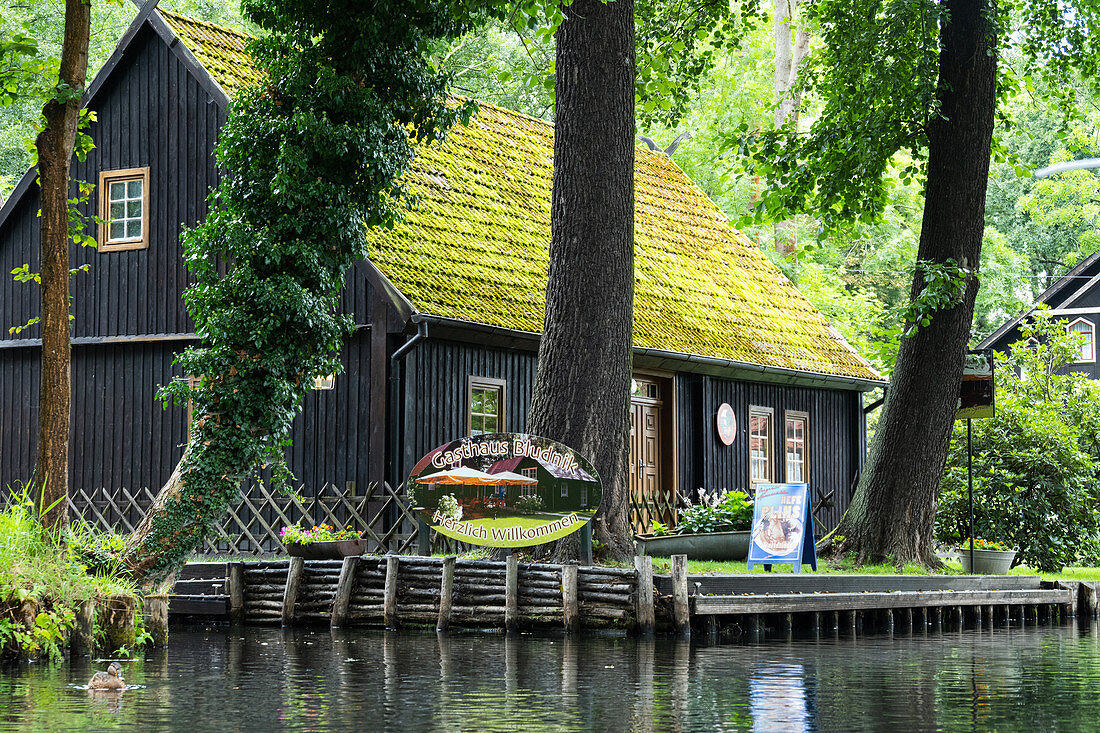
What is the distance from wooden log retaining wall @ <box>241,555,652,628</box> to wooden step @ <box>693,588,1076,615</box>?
0.88 meters

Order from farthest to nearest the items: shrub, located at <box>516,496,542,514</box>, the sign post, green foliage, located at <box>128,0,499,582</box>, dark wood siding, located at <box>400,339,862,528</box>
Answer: the sign post < dark wood siding, located at <box>400,339,862,528</box> < shrub, located at <box>516,496,542,514</box> < green foliage, located at <box>128,0,499,582</box>

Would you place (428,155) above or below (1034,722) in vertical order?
above

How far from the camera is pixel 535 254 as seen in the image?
74.7 ft

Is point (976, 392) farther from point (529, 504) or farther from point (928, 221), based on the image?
point (529, 504)

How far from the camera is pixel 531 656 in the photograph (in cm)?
1277

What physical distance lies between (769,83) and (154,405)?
79.1ft

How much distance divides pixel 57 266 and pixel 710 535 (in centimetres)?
914

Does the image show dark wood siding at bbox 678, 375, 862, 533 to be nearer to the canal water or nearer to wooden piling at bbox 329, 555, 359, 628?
wooden piling at bbox 329, 555, 359, 628

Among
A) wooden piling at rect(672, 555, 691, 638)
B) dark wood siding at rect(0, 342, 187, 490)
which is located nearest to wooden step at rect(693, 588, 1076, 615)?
wooden piling at rect(672, 555, 691, 638)

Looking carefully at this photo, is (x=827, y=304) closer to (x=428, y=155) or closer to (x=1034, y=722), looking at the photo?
(x=428, y=155)

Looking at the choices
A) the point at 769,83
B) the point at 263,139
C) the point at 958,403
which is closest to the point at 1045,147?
the point at 769,83

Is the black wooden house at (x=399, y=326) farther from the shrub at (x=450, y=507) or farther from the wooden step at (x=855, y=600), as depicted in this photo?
the wooden step at (x=855, y=600)

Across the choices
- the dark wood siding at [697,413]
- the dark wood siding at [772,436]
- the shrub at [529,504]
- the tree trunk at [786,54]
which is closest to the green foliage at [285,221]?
the shrub at [529,504]

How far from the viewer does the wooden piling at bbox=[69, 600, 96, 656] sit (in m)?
12.8
